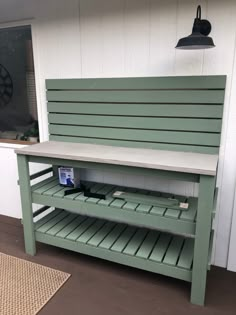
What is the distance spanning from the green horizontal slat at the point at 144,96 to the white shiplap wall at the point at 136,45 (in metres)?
0.13

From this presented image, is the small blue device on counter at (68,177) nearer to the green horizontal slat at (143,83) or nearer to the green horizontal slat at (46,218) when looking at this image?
the green horizontal slat at (46,218)

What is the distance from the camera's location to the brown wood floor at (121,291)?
1.75 m

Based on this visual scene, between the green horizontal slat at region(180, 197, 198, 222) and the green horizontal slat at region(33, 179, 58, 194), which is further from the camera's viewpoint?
the green horizontal slat at region(33, 179, 58, 194)

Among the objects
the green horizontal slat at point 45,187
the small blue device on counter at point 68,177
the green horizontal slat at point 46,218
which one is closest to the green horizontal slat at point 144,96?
the small blue device on counter at point 68,177

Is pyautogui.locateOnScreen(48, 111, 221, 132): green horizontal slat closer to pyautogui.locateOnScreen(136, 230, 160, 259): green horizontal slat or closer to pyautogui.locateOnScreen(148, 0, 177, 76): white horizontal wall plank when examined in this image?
pyautogui.locateOnScreen(148, 0, 177, 76): white horizontal wall plank

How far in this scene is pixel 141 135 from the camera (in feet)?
7.02

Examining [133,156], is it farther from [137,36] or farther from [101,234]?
[137,36]

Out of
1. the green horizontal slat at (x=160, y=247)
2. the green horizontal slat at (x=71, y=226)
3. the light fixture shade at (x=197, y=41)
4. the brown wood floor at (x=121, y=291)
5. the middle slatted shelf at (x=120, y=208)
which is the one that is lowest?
the brown wood floor at (x=121, y=291)

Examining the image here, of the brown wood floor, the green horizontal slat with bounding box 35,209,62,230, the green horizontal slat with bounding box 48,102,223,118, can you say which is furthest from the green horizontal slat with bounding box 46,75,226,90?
the brown wood floor

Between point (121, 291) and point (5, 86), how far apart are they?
7.23ft

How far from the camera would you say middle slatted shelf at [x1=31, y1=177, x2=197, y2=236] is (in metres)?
1.76

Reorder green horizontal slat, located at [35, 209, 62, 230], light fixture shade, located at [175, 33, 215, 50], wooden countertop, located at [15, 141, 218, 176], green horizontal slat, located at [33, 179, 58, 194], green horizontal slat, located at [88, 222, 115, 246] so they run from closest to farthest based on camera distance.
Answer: light fixture shade, located at [175, 33, 215, 50]
wooden countertop, located at [15, 141, 218, 176]
green horizontal slat, located at [88, 222, 115, 246]
green horizontal slat, located at [33, 179, 58, 194]
green horizontal slat, located at [35, 209, 62, 230]

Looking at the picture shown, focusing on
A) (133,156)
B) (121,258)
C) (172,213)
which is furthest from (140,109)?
(121,258)

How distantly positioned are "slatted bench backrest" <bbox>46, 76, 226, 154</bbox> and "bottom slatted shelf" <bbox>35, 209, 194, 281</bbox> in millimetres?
707
